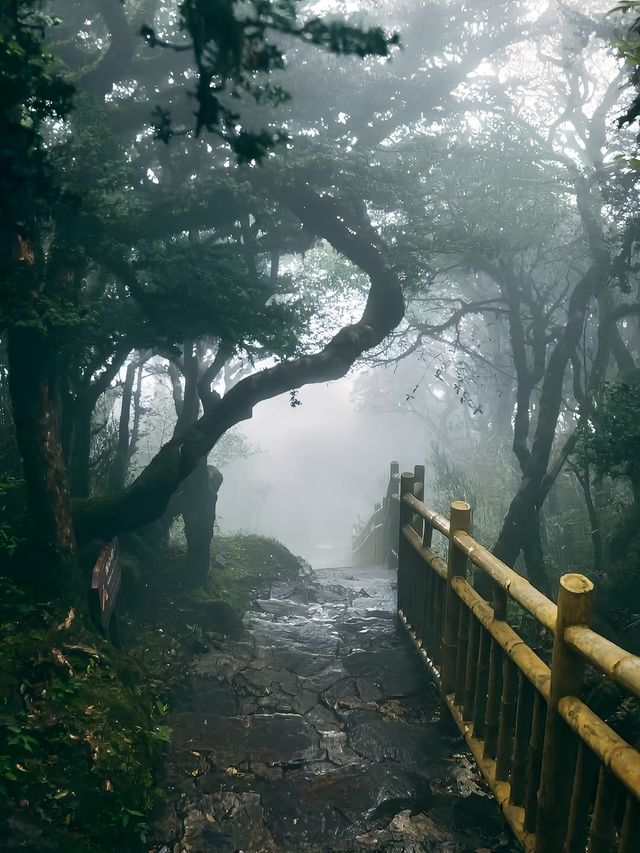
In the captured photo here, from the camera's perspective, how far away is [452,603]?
4.41 m

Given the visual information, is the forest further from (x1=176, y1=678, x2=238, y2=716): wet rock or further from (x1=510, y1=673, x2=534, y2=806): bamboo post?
(x1=510, y1=673, x2=534, y2=806): bamboo post

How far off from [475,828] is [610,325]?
751 centimetres

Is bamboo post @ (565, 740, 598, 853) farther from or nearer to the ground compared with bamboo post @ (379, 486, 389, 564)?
farther from the ground

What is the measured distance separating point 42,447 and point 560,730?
159 inches

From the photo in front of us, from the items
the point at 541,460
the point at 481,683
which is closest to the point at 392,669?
the point at 481,683

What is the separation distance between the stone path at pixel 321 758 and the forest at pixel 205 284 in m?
0.37

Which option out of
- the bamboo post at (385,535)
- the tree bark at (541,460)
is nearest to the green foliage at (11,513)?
the tree bark at (541,460)

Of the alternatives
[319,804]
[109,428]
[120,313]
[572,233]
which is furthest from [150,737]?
[572,233]

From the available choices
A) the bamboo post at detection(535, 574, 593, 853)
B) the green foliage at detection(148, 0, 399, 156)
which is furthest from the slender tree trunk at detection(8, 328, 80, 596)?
the bamboo post at detection(535, 574, 593, 853)

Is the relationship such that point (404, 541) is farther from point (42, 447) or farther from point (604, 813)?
point (604, 813)

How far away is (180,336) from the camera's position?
638 cm

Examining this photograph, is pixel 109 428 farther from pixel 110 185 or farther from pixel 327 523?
pixel 327 523

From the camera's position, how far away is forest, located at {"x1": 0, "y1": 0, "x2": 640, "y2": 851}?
11.2 ft

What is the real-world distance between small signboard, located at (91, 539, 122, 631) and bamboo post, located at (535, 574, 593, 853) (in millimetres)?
3920
